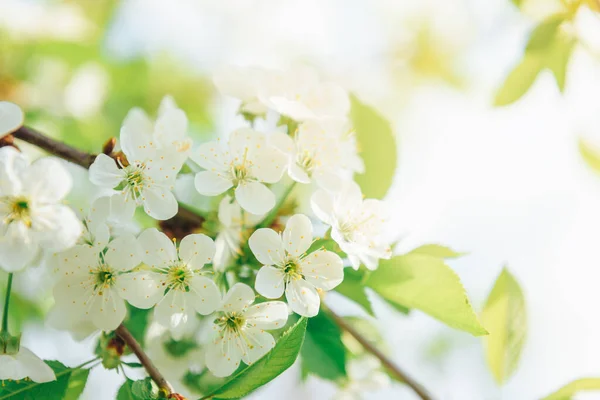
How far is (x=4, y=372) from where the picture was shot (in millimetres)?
834

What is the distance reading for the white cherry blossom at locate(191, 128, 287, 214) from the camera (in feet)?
3.20

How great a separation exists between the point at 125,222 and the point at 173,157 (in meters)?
0.13

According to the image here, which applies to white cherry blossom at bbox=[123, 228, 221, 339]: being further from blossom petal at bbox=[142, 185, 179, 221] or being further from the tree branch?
the tree branch

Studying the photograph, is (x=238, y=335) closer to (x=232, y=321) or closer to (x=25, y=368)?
(x=232, y=321)

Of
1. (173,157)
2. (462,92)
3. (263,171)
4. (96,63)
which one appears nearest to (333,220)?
(263,171)

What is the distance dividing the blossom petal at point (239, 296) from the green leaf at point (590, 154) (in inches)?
34.2

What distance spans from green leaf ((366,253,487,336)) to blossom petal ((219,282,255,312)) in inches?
9.0

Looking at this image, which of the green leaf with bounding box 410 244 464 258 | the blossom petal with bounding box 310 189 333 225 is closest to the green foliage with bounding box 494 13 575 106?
the green leaf with bounding box 410 244 464 258

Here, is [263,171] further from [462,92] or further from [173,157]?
[462,92]

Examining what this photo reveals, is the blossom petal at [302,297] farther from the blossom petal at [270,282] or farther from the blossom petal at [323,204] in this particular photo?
the blossom petal at [323,204]

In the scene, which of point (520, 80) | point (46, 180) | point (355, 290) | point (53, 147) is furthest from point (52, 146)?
point (520, 80)

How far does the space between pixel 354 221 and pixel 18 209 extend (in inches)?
20.2

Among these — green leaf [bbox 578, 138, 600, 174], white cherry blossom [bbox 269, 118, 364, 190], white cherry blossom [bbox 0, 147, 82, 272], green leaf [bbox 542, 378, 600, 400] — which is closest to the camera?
white cherry blossom [bbox 0, 147, 82, 272]

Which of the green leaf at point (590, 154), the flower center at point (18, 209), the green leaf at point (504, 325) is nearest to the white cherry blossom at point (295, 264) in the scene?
the flower center at point (18, 209)
